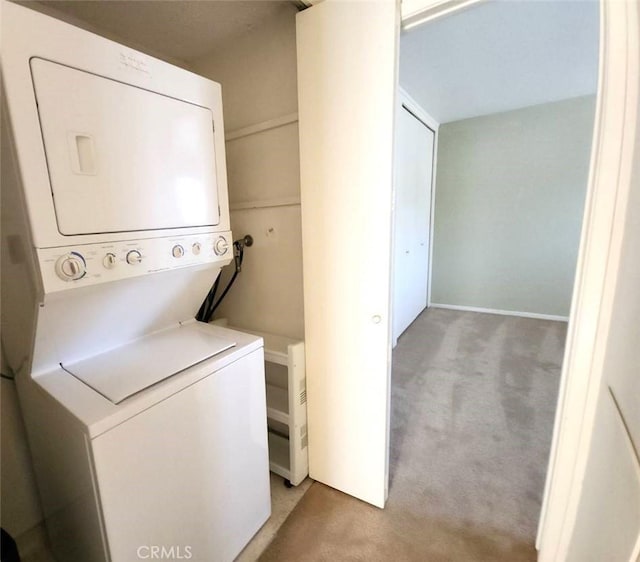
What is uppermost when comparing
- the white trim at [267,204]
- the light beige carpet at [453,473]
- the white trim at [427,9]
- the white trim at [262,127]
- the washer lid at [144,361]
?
the white trim at [427,9]

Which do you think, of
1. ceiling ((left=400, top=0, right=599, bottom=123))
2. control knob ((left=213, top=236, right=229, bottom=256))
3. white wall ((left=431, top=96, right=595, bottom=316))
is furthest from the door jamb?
white wall ((left=431, top=96, right=595, bottom=316))

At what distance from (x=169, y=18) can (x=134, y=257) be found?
1.28 meters

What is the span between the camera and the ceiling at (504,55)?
196 cm

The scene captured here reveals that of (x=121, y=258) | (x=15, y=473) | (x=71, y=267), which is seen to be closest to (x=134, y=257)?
(x=121, y=258)

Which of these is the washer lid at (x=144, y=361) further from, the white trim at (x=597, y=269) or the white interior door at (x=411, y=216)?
the white interior door at (x=411, y=216)

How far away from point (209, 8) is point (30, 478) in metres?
2.35

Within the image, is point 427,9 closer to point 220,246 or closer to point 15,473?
point 220,246

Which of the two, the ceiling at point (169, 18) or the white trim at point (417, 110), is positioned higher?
the white trim at point (417, 110)

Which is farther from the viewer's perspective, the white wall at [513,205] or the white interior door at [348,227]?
the white wall at [513,205]

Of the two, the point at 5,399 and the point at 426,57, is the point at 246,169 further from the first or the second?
the point at 426,57

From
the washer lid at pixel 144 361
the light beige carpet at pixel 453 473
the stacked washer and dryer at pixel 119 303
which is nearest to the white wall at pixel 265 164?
the stacked washer and dryer at pixel 119 303

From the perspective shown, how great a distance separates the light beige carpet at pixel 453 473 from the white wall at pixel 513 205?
127 centimetres

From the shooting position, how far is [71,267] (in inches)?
36.3

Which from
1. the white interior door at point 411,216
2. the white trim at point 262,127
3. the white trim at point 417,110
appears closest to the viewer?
the white trim at point 262,127
